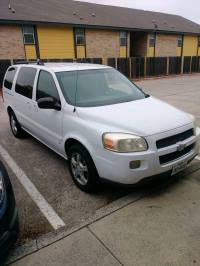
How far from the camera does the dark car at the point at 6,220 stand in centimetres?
217

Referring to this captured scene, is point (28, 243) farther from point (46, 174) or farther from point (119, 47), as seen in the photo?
point (119, 47)

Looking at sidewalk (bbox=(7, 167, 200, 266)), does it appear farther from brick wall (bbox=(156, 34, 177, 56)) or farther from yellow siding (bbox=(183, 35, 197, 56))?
yellow siding (bbox=(183, 35, 197, 56))

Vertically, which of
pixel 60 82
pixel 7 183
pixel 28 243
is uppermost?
pixel 60 82

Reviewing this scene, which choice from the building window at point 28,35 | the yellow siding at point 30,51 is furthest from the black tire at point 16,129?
the building window at point 28,35

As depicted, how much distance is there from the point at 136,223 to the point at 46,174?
1.89 meters

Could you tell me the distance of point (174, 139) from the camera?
3.15 metres

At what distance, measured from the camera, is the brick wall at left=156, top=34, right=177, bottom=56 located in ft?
85.6

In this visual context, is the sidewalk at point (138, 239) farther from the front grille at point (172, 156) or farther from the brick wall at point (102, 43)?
the brick wall at point (102, 43)

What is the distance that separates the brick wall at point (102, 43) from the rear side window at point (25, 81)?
16.3 meters

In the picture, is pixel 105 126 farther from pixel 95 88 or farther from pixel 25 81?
pixel 25 81

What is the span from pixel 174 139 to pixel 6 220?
7.03ft

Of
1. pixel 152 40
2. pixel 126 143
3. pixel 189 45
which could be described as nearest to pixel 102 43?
pixel 152 40

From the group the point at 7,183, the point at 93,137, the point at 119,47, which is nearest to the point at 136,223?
the point at 93,137

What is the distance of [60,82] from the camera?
3.86 meters
